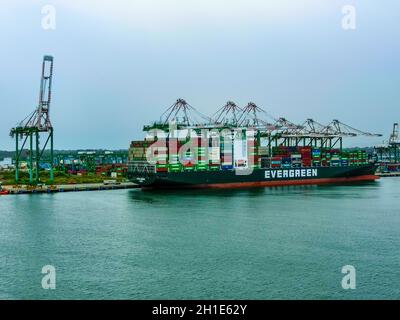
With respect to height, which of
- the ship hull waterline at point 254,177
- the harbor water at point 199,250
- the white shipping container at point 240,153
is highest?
the white shipping container at point 240,153

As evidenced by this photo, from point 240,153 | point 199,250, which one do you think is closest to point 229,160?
point 240,153

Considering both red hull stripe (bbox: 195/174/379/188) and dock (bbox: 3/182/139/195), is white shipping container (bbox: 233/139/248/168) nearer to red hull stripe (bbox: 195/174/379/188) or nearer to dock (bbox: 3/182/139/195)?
red hull stripe (bbox: 195/174/379/188)

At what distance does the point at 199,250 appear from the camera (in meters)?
18.6

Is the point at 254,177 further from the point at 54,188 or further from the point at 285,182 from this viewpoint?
the point at 54,188

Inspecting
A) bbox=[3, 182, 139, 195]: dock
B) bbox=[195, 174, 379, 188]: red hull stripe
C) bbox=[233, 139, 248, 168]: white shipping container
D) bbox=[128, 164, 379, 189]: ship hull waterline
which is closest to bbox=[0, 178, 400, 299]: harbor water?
bbox=[3, 182, 139, 195]: dock

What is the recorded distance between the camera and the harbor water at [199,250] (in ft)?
46.5

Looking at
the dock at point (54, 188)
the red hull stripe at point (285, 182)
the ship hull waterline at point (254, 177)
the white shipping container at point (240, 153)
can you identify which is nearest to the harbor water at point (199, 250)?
the dock at point (54, 188)

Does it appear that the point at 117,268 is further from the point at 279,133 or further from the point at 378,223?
the point at 279,133

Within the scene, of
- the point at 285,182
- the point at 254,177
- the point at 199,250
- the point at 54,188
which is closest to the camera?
the point at 199,250

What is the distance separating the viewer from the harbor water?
14172mm

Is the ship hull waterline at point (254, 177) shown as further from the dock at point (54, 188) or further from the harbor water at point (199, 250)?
the harbor water at point (199, 250)

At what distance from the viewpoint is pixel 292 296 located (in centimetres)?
1352

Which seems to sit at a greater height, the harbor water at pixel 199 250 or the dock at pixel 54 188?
the dock at pixel 54 188

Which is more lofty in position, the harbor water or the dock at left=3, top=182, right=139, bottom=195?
the dock at left=3, top=182, right=139, bottom=195
